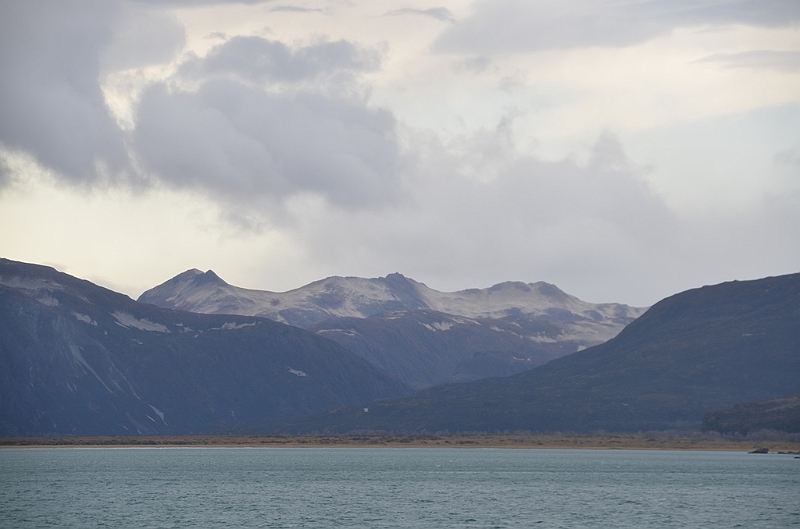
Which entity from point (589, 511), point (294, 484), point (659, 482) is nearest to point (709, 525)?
point (589, 511)

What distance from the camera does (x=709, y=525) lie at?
119375 mm

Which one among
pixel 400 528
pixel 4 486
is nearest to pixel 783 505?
pixel 400 528

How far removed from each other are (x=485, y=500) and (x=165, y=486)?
2168 inches

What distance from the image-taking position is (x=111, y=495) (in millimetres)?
156375

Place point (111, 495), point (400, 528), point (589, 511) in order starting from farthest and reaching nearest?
point (111, 495) → point (589, 511) → point (400, 528)

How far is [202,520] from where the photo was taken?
124 meters

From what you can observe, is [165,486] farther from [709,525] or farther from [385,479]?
[709,525]

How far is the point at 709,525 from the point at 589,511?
19103 millimetres

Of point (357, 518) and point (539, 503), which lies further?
point (539, 503)

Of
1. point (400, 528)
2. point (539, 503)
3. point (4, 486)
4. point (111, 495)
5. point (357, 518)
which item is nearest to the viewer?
point (400, 528)

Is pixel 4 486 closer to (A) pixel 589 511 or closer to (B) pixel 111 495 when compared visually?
(B) pixel 111 495

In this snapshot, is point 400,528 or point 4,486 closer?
point 400,528

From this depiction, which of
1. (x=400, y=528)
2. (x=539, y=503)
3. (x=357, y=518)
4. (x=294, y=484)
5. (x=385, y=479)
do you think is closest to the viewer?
(x=400, y=528)

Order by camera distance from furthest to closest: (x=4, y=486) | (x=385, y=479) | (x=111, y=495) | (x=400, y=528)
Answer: (x=385, y=479) → (x=4, y=486) → (x=111, y=495) → (x=400, y=528)
